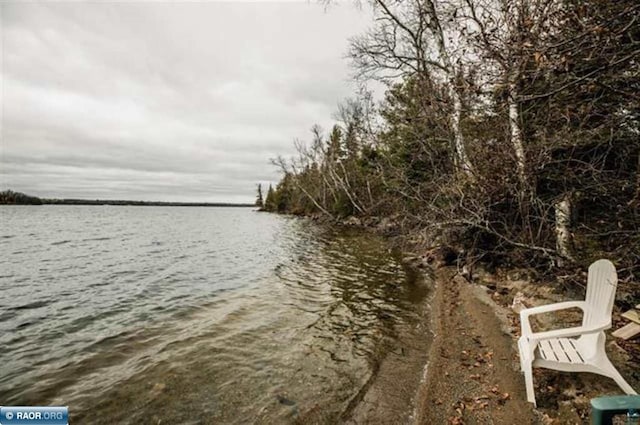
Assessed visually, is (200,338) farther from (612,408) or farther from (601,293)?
(601,293)

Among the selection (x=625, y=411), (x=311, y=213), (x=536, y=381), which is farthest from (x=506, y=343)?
(x=311, y=213)

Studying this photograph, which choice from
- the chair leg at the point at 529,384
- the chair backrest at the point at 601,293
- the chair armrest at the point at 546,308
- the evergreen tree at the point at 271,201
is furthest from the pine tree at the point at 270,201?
the chair leg at the point at 529,384

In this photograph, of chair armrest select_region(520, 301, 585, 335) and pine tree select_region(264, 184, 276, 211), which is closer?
chair armrest select_region(520, 301, 585, 335)

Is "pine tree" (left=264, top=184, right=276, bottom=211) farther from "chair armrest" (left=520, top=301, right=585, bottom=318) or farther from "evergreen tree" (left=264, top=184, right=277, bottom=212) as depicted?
"chair armrest" (left=520, top=301, right=585, bottom=318)

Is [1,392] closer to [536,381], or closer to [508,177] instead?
[536,381]

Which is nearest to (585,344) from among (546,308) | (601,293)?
(546,308)

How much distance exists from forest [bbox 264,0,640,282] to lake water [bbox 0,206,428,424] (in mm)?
2833

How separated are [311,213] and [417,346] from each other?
49213mm

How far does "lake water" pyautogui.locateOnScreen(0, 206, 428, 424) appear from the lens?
4020 mm

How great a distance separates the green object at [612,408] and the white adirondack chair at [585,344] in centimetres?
161

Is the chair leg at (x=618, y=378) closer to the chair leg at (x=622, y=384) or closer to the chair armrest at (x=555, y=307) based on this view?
the chair leg at (x=622, y=384)

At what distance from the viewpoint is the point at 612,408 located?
1778mm

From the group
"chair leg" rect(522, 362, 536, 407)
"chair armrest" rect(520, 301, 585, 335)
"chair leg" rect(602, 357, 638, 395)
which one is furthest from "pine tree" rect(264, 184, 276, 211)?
"chair leg" rect(602, 357, 638, 395)

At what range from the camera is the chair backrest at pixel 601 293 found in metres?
3.40
